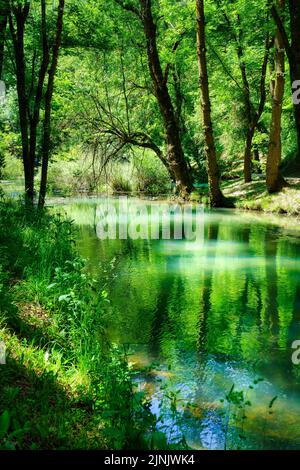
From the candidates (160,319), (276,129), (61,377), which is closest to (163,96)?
(276,129)

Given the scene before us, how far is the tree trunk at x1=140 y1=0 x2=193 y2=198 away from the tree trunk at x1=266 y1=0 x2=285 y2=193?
4.81 m

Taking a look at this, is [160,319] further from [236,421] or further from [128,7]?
[128,7]

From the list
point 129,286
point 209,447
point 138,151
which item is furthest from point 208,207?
point 209,447

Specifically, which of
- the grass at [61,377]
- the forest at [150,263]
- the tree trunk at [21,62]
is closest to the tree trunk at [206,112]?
the forest at [150,263]

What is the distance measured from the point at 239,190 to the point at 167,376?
17642 mm

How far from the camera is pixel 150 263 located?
403 inches

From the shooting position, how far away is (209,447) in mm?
3703

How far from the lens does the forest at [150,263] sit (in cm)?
388

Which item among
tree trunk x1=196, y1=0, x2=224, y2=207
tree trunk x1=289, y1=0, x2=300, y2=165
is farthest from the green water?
A: tree trunk x1=196, y1=0, x2=224, y2=207

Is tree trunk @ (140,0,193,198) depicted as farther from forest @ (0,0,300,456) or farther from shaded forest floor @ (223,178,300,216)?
shaded forest floor @ (223,178,300,216)

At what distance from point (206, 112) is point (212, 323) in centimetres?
1397

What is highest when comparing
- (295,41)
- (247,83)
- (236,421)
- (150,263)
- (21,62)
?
(247,83)

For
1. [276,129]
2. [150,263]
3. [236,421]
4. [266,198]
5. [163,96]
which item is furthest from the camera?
[163,96]
